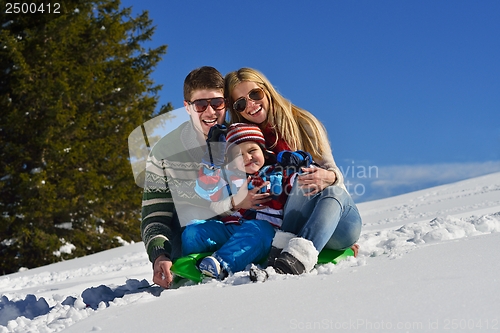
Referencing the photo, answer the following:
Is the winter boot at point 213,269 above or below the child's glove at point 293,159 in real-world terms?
below

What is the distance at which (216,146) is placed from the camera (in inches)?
94.4

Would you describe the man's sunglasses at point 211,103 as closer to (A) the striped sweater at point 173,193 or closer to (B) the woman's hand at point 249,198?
(A) the striped sweater at point 173,193

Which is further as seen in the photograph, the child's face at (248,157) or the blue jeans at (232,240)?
the child's face at (248,157)

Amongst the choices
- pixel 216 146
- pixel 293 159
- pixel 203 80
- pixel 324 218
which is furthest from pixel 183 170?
pixel 324 218

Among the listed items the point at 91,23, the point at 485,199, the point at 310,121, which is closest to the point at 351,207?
the point at 310,121

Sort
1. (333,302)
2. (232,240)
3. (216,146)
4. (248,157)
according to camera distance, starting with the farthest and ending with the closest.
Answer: (216,146)
(248,157)
(232,240)
(333,302)

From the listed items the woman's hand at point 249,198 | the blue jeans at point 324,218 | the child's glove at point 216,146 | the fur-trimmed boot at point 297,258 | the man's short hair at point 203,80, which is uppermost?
the man's short hair at point 203,80

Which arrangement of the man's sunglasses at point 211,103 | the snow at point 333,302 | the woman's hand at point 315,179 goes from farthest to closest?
1. the man's sunglasses at point 211,103
2. the woman's hand at point 315,179
3. the snow at point 333,302

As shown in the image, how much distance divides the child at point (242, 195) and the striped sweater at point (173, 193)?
8cm

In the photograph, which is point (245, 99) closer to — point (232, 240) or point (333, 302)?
point (232, 240)

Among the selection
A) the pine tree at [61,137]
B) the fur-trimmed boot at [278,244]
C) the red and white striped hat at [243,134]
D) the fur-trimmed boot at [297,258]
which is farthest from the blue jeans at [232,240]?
the pine tree at [61,137]

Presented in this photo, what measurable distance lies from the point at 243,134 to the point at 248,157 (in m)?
0.15

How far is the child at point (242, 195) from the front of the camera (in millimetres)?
1965

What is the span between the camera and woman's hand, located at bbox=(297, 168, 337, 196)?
6.66 feet
